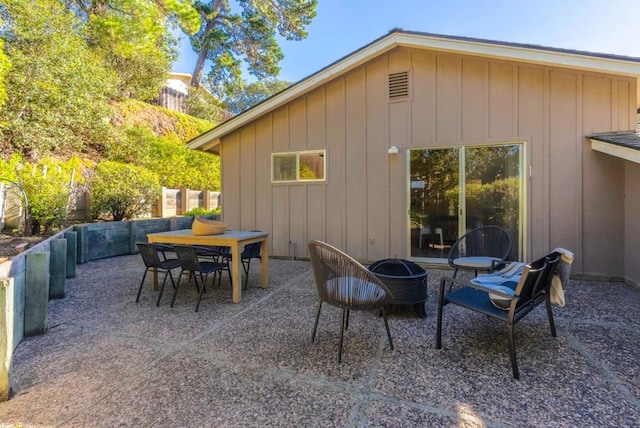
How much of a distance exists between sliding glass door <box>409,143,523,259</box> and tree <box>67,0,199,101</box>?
1060cm

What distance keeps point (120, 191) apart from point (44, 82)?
9.40 ft

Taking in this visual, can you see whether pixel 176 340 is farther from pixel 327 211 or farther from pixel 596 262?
pixel 596 262

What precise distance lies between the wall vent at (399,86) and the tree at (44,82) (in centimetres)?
747

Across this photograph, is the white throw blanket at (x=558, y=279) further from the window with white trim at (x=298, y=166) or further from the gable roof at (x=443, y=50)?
the window with white trim at (x=298, y=166)

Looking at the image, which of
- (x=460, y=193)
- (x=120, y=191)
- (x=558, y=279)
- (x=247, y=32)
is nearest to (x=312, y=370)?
(x=558, y=279)

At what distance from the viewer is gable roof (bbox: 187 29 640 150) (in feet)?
13.9

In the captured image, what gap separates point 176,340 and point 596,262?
5.95 metres

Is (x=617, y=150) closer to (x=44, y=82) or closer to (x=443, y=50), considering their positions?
(x=443, y=50)

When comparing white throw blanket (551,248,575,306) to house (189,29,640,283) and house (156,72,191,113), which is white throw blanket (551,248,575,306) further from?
house (156,72,191,113)

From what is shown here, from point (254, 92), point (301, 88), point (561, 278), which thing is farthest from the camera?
point (254, 92)

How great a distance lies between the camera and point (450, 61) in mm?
5344

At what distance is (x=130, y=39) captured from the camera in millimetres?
10758

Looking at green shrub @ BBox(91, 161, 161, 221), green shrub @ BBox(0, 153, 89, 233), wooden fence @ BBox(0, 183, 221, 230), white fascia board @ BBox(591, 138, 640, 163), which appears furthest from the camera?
green shrub @ BBox(91, 161, 161, 221)

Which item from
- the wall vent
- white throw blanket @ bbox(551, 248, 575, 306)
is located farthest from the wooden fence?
white throw blanket @ bbox(551, 248, 575, 306)
